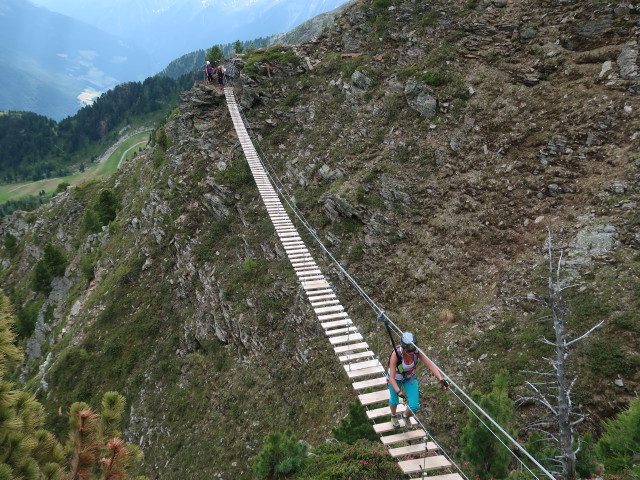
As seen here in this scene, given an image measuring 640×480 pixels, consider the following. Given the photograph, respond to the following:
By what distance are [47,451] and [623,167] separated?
56.1ft

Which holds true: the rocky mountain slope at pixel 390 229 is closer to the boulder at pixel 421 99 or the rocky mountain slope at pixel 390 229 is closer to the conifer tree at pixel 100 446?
the boulder at pixel 421 99

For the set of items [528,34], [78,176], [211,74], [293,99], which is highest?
[78,176]

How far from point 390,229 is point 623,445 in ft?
36.0

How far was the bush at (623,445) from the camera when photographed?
6508 millimetres

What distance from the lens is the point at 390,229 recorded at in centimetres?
1652

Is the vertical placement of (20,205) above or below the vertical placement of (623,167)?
above

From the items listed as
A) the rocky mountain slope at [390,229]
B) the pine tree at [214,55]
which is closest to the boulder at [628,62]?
the rocky mountain slope at [390,229]

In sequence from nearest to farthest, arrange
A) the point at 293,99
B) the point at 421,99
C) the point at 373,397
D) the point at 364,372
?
the point at 373,397 < the point at 364,372 < the point at 421,99 < the point at 293,99

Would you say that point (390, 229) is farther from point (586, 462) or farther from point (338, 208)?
point (586, 462)

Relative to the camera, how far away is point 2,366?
456 centimetres

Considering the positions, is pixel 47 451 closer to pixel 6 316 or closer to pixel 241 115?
pixel 6 316

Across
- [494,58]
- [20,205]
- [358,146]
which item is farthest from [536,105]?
[20,205]

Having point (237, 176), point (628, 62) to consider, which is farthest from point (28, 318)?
point (628, 62)

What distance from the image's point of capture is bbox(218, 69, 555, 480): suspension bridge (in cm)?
691
